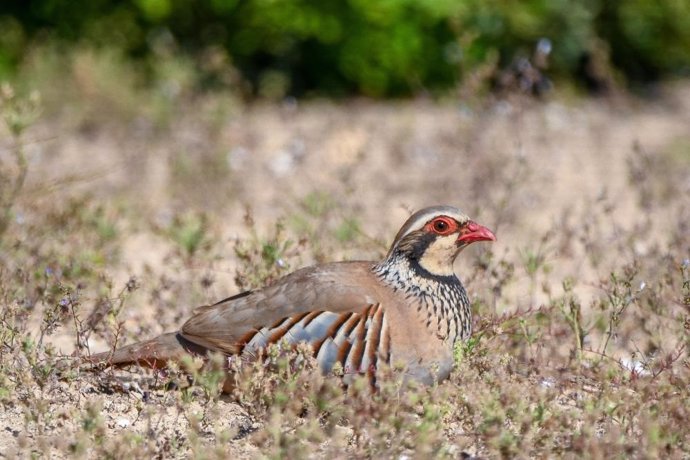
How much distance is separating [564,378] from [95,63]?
244 inches

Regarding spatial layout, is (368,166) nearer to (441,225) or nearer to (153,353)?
(441,225)

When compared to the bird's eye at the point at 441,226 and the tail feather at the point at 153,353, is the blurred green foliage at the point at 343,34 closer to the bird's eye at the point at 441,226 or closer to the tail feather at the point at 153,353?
the bird's eye at the point at 441,226

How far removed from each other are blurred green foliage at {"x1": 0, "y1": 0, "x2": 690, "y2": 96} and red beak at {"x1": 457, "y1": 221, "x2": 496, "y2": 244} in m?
5.69

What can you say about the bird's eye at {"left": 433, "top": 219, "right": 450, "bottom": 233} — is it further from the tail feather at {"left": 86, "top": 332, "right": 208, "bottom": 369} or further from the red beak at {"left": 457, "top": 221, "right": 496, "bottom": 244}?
the tail feather at {"left": 86, "top": 332, "right": 208, "bottom": 369}

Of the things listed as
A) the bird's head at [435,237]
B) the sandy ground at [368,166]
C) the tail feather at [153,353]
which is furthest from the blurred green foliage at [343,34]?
the tail feather at [153,353]

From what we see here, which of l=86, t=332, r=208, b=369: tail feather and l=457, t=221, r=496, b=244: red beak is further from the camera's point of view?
l=457, t=221, r=496, b=244: red beak

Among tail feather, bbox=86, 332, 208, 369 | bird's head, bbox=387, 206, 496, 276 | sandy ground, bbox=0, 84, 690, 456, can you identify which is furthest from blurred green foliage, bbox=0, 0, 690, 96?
tail feather, bbox=86, 332, 208, 369

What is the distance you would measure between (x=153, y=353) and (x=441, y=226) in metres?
1.21

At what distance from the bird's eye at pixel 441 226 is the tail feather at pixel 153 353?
3.31 ft

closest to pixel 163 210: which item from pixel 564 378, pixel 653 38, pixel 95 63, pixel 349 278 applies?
pixel 95 63

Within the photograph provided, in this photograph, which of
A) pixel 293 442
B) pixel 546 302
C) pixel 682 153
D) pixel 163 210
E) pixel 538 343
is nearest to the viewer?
pixel 293 442

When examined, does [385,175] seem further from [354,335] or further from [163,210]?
[354,335]

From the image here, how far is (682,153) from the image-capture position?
9094 mm

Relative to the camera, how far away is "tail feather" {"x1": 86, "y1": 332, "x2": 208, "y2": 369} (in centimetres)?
463
